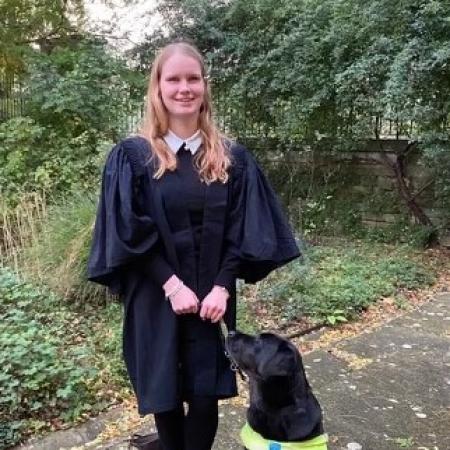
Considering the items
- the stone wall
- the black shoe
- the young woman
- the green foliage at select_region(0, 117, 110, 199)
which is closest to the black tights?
the young woman

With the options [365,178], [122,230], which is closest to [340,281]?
[365,178]

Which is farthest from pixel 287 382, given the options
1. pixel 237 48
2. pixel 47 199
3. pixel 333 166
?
pixel 237 48

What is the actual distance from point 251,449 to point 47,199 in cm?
518

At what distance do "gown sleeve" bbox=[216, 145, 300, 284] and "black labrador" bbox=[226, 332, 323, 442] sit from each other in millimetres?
276

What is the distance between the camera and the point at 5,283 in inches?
196

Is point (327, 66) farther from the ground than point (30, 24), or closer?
closer

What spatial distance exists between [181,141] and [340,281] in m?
3.83

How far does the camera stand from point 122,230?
2.08 m

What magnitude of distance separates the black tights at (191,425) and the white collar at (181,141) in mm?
934

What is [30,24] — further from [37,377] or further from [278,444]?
[278,444]

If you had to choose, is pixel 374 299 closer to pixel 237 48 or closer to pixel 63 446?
pixel 63 446

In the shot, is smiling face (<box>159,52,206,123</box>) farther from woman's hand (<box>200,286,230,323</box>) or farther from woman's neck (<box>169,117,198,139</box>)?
woman's hand (<box>200,286,230,323</box>)

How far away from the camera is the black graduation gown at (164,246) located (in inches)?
82.6

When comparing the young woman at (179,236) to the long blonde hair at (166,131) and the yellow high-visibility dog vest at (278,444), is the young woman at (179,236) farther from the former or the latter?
the yellow high-visibility dog vest at (278,444)
